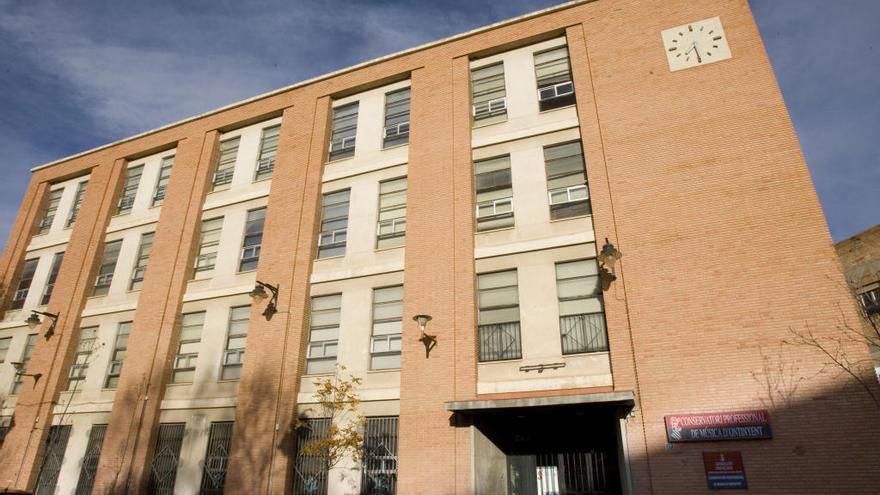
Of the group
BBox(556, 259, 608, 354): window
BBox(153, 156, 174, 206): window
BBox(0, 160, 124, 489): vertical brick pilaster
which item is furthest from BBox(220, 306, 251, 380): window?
BBox(556, 259, 608, 354): window

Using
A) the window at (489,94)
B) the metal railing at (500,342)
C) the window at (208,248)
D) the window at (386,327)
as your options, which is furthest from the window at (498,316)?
the window at (208,248)

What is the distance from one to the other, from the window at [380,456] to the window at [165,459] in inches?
242

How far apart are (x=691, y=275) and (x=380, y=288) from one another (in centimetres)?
802

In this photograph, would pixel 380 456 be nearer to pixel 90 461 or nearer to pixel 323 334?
pixel 323 334

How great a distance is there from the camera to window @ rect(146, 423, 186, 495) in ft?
50.2

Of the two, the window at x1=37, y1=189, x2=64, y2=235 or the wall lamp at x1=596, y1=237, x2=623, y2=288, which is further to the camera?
the window at x1=37, y1=189, x2=64, y2=235

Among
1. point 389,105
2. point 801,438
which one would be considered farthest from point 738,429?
point 389,105

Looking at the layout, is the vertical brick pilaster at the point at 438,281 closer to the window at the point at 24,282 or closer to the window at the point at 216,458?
the window at the point at 216,458

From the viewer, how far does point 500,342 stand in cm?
1336

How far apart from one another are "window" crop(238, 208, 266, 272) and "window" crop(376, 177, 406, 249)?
167 inches

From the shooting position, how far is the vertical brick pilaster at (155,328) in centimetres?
1571

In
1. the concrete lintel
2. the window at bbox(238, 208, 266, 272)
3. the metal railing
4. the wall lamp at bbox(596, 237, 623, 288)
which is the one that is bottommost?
the concrete lintel

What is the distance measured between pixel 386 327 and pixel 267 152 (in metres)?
8.76

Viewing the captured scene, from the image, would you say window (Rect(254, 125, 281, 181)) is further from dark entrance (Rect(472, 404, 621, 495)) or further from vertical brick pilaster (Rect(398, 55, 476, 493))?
dark entrance (Rect(472, 404, 621, 495))
